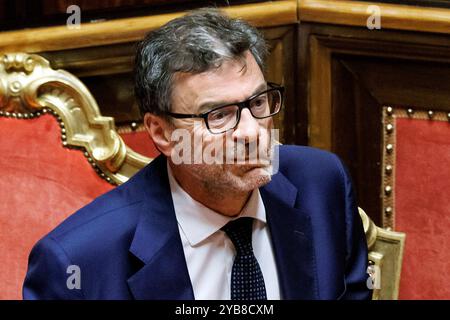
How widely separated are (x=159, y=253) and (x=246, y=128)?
244 millimetres

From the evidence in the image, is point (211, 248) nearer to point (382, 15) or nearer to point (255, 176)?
point (255, 176)

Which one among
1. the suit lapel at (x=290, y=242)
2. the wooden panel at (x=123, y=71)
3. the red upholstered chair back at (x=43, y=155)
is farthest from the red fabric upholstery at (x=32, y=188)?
the suit lapel at (x=290, y=242)

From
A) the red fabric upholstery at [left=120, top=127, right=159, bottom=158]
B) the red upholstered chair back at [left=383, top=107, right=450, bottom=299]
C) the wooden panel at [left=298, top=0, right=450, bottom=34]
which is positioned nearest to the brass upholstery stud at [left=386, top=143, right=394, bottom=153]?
the red upholstered chair back at [left=383, top=107, right=450, bottom=299]

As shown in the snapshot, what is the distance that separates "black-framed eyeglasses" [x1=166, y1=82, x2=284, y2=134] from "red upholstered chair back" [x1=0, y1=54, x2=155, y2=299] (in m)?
0.45

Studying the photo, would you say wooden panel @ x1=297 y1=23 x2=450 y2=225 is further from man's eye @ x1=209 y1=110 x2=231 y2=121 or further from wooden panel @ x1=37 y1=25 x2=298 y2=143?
man's eye @ x1=209 y1=110 x2=231 y2=121

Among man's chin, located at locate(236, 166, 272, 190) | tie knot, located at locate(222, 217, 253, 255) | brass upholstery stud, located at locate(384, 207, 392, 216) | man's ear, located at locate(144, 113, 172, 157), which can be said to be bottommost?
brass upholstery stud, located at locate(384, 207, 392, 216)

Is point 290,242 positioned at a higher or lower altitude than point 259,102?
lower

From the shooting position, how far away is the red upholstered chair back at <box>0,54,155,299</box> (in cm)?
210

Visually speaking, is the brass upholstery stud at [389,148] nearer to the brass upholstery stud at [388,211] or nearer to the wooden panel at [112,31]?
the brass upholstery stud at [388,211]

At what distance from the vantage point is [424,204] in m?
2.28

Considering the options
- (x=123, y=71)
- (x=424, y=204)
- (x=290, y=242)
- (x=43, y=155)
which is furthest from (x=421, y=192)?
(x=43, y=155)
